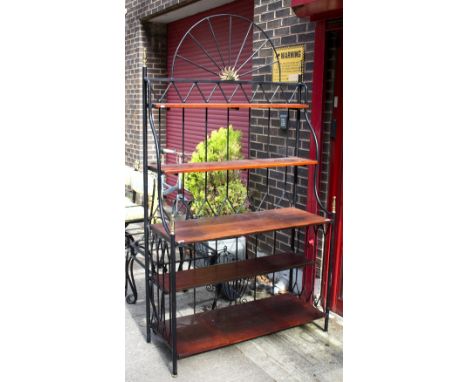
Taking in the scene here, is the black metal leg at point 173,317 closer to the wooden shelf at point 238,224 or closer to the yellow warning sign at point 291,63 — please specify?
the wooden shelf at point 238,224

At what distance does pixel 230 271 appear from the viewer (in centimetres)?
375

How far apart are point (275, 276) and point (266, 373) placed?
1.58 m

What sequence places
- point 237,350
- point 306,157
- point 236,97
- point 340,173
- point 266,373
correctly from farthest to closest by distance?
point 236,97 < point 306,157 < point 340,173 < point 237,350 < point 266,373

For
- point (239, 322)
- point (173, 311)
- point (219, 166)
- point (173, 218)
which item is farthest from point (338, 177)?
point (173, 311)

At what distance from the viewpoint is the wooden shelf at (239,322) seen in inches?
135

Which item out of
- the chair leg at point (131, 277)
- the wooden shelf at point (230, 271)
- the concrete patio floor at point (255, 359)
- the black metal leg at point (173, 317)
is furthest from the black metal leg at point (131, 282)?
the black metal leg at point (173, 317)

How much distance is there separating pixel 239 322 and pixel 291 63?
2.36 metres

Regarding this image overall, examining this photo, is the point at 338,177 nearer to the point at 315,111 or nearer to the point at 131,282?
the point at 315,111

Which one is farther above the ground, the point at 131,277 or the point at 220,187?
the point at 220,187

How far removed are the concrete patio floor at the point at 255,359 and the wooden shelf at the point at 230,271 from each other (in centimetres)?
43

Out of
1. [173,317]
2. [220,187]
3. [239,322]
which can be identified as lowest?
[239,322]

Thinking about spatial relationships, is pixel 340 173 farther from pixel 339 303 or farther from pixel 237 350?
pixel 237 350
